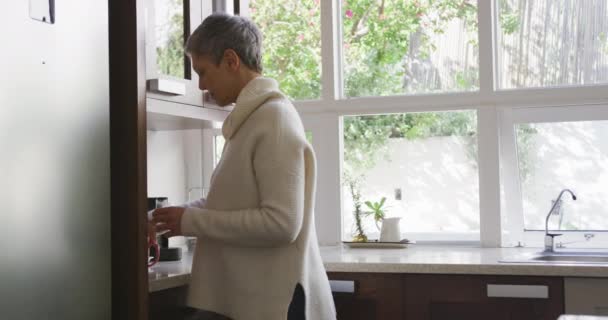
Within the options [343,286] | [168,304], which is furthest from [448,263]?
[168,304]

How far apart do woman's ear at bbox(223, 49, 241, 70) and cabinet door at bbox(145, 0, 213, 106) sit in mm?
358

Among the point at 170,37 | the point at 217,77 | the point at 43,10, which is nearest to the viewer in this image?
the point at 43,10

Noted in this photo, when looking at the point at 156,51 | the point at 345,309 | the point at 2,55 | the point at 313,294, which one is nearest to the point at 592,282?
the point at 345,309

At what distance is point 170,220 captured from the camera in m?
1.74

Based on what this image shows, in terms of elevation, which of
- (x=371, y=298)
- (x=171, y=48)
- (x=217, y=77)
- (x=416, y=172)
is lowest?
(x=371, y=298)

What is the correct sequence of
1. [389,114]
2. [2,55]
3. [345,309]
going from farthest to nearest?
[389,114]
[345,309]
[2,55]

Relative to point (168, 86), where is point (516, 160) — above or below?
below

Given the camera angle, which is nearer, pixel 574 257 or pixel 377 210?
pixel 574 257

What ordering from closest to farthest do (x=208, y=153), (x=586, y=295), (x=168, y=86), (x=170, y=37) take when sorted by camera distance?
A: (x=168, y=86) → (x=170, y=37) → (x=586, y=295) → (x=208, y=153)

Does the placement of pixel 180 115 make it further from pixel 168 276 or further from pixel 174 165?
pixel 174 165

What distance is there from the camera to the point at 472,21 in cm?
330

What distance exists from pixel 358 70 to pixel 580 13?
96cm

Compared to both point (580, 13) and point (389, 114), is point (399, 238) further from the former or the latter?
point (580, 13)

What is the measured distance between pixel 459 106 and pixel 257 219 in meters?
1.81
